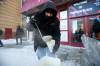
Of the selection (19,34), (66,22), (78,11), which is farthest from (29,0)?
(78,11)

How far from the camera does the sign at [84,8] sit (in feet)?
38.9

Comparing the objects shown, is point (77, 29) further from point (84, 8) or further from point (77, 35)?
point (84, 8)

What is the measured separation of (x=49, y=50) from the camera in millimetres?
4449

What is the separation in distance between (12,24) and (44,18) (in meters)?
31.2

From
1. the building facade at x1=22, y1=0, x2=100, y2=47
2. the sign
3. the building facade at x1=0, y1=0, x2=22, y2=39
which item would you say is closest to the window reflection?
the building facade at x1=22, y1=0, x2=100, y2=47

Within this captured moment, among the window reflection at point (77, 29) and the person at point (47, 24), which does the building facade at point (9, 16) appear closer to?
the window reflection at point (77, 29)

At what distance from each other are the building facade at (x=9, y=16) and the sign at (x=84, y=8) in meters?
16.5

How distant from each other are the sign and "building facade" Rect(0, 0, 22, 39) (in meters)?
16.5

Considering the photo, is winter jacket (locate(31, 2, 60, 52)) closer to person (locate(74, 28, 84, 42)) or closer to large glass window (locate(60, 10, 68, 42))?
person (locate(74, 28, 84, 42))

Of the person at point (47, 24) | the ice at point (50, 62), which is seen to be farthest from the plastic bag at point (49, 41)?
the ice at point (50, 62)

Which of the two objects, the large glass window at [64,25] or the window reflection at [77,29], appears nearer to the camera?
the window reflection at [77,29]

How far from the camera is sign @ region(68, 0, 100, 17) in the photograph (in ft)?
38.9

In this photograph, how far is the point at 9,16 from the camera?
33906 mm

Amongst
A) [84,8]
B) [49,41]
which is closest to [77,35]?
[84,8]
